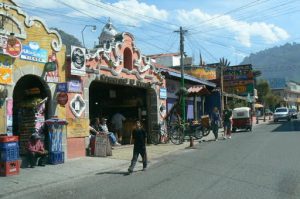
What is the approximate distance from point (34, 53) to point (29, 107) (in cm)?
193

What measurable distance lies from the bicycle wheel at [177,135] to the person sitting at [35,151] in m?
9.90

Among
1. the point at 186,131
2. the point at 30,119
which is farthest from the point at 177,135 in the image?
the point at 30,119

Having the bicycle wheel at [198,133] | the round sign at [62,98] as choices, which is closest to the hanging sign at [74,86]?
the round sign at [62,98]

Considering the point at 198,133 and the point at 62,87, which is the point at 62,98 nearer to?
the point at 62,87

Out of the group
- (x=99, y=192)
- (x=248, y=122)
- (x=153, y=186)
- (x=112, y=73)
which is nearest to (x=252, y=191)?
(x=153, y=186)

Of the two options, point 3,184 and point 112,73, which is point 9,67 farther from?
point 112,73

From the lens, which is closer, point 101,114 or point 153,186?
point 153,186

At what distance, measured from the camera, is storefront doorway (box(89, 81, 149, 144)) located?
23.8 metres

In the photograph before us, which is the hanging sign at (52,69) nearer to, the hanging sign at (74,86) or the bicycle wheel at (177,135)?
the hanging sign at (74,86)

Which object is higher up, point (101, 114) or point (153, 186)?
point (101, 114)

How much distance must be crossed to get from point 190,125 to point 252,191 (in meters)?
16.1

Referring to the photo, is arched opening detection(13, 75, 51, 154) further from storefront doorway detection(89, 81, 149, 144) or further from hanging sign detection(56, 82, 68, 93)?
storefront doorway detection(89, 81, 149, 144)

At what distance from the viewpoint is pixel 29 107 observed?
15.4 metres

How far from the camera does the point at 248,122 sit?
107 ft
